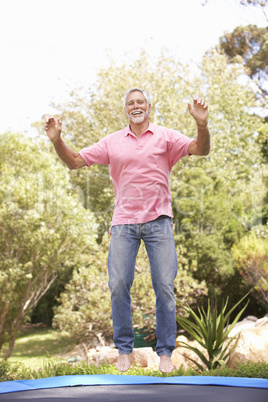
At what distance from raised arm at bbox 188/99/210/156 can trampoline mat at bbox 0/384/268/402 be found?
1195mm

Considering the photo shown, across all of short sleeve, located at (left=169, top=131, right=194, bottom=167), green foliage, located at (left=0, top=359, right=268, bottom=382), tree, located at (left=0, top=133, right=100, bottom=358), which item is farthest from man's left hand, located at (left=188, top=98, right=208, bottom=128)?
tree, located at (left=0, top=133, right=100, bottom=358)

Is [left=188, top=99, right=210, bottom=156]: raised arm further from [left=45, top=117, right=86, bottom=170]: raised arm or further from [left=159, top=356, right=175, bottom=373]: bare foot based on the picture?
[left=159, top=356, right=175, bottom=373]: bare foot

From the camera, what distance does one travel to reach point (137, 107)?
2.61 meters

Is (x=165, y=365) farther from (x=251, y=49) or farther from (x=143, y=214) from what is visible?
(x=251, y=49)

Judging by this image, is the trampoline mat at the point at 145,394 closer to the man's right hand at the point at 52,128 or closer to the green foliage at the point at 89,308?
the man's right hand at the point at 52,128

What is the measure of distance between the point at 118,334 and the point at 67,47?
38.2 feet

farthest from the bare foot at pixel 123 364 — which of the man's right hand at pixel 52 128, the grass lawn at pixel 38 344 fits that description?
the grass lawn at pixel 38 344

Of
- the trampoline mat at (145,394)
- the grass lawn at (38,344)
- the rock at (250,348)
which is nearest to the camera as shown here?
the trampoline mat at (145,394)

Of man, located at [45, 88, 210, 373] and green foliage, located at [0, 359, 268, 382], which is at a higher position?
man, located at [45, 88, 210, 373]

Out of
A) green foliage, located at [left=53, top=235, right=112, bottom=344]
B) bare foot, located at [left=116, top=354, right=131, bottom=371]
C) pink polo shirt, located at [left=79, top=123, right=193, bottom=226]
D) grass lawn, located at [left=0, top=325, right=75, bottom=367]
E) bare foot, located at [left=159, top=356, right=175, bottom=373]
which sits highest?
pink polo shirt, located at [left=79, top=123, right=193, bottom=226]

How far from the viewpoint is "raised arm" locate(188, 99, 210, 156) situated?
235cm

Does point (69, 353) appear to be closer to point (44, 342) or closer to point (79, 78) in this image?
point (44, 342)

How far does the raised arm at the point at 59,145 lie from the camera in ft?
8.14

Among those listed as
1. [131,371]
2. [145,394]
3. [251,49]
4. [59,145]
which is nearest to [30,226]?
[131,371]
